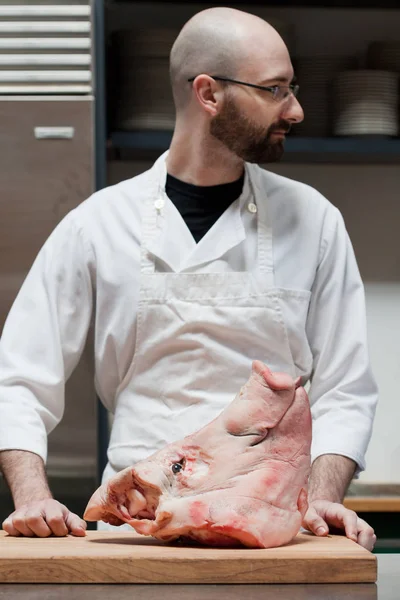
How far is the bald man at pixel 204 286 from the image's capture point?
6.04 feet

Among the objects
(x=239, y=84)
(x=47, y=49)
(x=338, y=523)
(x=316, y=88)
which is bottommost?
(x=338, y=523)

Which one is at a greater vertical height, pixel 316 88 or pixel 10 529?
pixel 316 88

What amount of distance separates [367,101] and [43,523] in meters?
1.84

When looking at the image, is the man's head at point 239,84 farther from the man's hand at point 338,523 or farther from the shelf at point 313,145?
the shelf at point 313,145

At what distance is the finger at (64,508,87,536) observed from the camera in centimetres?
141

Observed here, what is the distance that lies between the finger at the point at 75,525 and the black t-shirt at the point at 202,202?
694 mm

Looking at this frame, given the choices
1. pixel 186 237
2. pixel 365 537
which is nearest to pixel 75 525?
pixel 365 537

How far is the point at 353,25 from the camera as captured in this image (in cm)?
320

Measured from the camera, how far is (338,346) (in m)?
1.91

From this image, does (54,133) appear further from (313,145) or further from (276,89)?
(276,89)

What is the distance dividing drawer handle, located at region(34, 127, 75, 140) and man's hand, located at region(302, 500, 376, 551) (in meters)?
1.42

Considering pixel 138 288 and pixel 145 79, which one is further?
pixel 145 79

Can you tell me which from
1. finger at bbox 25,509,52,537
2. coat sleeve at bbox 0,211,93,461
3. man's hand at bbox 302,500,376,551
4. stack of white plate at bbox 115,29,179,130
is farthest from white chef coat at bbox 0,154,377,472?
stack of white plate at bbox 115,29,179,130

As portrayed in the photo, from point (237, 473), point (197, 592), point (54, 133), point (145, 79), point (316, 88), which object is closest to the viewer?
point (197, 592)
